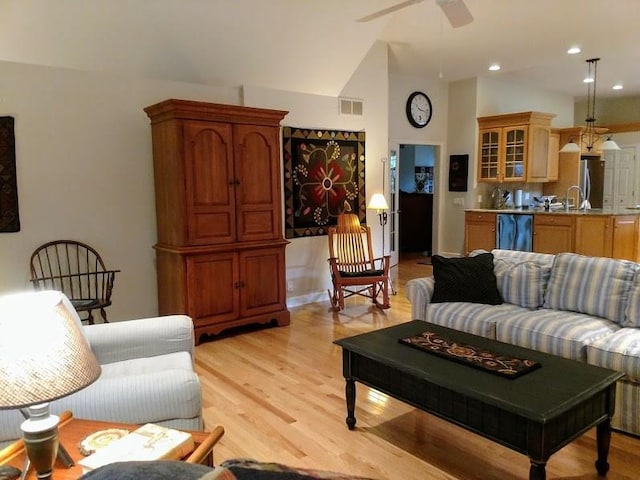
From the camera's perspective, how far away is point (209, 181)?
4.21 metres

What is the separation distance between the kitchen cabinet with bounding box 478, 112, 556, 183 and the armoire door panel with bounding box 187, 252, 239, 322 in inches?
199

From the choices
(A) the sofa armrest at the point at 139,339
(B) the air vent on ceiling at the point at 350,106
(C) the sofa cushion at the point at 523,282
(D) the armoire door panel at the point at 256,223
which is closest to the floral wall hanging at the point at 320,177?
(B) the air vent on ceiling at the point at 350,106

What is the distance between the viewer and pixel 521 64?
6895 mm

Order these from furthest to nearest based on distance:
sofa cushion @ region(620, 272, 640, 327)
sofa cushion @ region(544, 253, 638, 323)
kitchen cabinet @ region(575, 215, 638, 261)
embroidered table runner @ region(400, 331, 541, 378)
Answer: kitchen cabinet @ region(575, 215, 638, 261) < sofa cushion @ region(544, 253, 638, 323) < sofa cushion @ region(620, 272, 640, 327) < embroidered table runner @ region(400, 331, 541, 378)

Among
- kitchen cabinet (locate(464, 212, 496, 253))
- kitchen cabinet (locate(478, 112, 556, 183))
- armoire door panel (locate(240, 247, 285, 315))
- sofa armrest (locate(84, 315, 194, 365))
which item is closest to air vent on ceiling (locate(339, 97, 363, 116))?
armoire door panel (locate(240, 247, 285, 315))

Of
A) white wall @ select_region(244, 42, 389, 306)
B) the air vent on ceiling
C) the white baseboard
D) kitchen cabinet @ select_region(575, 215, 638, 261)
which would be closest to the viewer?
white wall @ select_region(244, 42, 389, 306)

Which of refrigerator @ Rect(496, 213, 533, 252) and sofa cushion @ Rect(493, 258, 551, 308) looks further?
refrigerator @ Rect(496, 213, 533, 252)

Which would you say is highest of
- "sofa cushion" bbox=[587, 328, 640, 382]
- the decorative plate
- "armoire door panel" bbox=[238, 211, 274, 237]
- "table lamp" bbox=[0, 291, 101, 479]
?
"armoire door panel" bbox=[238, 211, 274, 237]

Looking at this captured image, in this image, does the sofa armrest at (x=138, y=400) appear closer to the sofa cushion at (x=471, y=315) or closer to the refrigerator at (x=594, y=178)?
the sofa cushion at (x=471, y=315)

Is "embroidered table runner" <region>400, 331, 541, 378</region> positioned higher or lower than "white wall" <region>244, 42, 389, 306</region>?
lower

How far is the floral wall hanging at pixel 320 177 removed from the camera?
542cm

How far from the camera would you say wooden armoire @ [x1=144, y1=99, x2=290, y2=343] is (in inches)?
161

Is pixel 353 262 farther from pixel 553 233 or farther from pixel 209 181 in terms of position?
pixel 553 233

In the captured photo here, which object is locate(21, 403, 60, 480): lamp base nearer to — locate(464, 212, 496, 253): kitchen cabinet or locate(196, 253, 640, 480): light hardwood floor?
locate(196, 253, 640, 480): light hardwood floor
